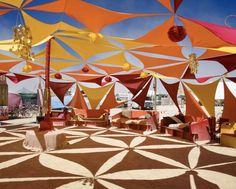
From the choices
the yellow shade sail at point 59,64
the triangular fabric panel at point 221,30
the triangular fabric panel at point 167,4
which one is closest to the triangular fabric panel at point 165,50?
the triangular fabric panel at point 221,30

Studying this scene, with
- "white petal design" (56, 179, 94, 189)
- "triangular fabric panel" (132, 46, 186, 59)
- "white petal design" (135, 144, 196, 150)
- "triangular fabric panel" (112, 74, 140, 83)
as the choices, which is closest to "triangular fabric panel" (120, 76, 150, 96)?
"triangular fabric panel" (112, 74, 140, 83)

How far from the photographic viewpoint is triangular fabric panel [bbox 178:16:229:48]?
17.8 feet

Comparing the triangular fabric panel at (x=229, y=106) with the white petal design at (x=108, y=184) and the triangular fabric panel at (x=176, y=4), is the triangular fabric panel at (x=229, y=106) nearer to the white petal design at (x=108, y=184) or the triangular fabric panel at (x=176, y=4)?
the triangular fabric panel at (x=176, y=4)

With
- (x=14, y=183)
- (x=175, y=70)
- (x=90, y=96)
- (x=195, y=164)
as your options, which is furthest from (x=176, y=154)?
(x=90, y=96)

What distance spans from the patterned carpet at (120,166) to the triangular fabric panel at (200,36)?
2.99 metres

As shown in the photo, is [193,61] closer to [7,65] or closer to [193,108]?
[193,108]

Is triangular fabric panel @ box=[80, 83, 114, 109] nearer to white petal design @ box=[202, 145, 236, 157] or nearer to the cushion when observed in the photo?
the cushion

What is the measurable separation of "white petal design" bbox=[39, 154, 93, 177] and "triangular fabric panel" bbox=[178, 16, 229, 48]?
12.5 ft

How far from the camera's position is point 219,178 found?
4559 mm

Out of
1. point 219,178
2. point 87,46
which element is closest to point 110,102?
point 87,46

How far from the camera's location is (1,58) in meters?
12.0

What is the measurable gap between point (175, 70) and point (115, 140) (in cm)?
559

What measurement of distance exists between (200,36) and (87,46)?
506cm

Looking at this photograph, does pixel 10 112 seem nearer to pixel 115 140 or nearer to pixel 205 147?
pixel 115 140
